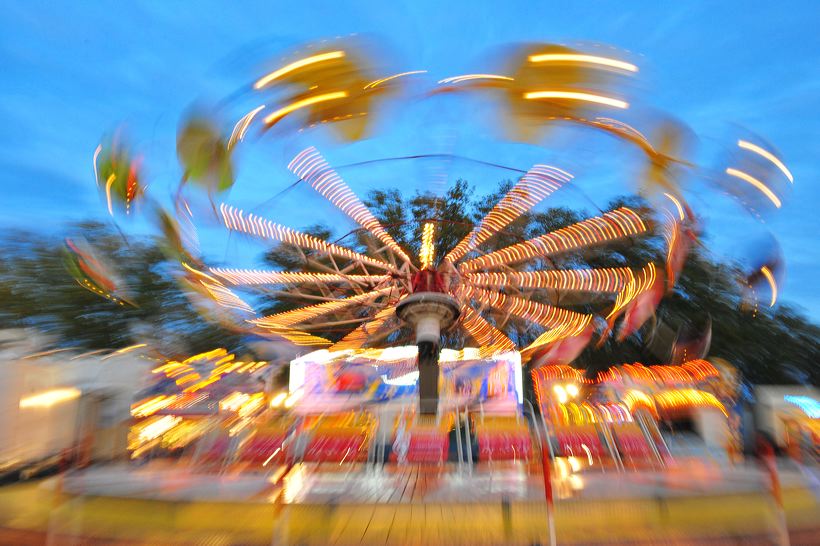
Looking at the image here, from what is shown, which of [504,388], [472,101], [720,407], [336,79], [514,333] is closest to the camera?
[336,79]

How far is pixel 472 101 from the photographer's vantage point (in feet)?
26.0

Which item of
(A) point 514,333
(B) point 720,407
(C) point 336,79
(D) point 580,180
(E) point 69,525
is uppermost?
(C) point 336,79

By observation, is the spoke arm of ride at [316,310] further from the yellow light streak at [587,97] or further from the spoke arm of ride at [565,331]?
the yellow light streak at [587,97]

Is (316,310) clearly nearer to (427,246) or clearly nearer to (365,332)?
(365,332)

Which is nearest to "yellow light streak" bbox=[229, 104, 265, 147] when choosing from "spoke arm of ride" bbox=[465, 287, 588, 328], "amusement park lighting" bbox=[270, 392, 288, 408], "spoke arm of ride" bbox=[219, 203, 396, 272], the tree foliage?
"spoke arm of ride" bbox=[219, 203, 396, 272]

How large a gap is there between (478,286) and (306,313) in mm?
3601

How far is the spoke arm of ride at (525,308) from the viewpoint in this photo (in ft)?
39.7

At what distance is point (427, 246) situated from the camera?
36.4 feet

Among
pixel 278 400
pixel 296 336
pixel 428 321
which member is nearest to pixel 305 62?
pixel 428 321

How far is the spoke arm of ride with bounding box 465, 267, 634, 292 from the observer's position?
34.0ft

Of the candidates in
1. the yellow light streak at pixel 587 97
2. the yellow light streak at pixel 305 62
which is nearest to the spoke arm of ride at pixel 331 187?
the yellow light streak at pixel 305 62

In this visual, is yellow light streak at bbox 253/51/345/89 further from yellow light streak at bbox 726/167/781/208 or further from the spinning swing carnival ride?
yellow light streak at bbox 726/167/781/208

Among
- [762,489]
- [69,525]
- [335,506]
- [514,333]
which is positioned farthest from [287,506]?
[514,333]

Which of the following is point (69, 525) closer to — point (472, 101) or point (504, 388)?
point (472, 101)
